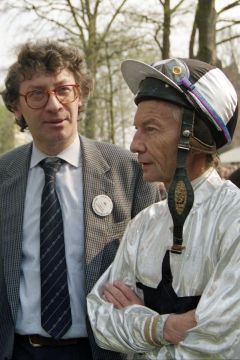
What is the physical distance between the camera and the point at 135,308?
213 cm

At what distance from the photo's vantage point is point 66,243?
2877 mm

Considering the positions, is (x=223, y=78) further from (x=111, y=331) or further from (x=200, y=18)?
(x=200, y=18)

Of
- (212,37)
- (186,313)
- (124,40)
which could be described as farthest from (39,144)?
(124,40)

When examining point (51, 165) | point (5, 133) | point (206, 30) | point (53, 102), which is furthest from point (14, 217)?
point (5, 133)

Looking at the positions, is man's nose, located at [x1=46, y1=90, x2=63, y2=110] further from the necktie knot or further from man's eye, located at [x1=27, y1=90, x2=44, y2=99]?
the necktie knot

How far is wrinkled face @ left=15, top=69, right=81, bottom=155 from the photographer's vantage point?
3037mm

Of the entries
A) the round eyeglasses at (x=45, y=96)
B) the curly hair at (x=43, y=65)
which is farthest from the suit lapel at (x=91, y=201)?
the curly hair at (x=43, y=65)

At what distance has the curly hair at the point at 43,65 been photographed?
10.2 ft

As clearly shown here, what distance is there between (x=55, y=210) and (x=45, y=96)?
617mm

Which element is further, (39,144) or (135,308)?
(39,144)

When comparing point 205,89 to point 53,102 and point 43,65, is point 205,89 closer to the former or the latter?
point 53,102

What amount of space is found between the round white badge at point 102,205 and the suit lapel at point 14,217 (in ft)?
1.23

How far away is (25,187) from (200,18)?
6.10 metres

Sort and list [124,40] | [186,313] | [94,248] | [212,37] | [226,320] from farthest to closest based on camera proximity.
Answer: [124,40] → [212,37] → [94,248] → [186,313] → [226,320]
